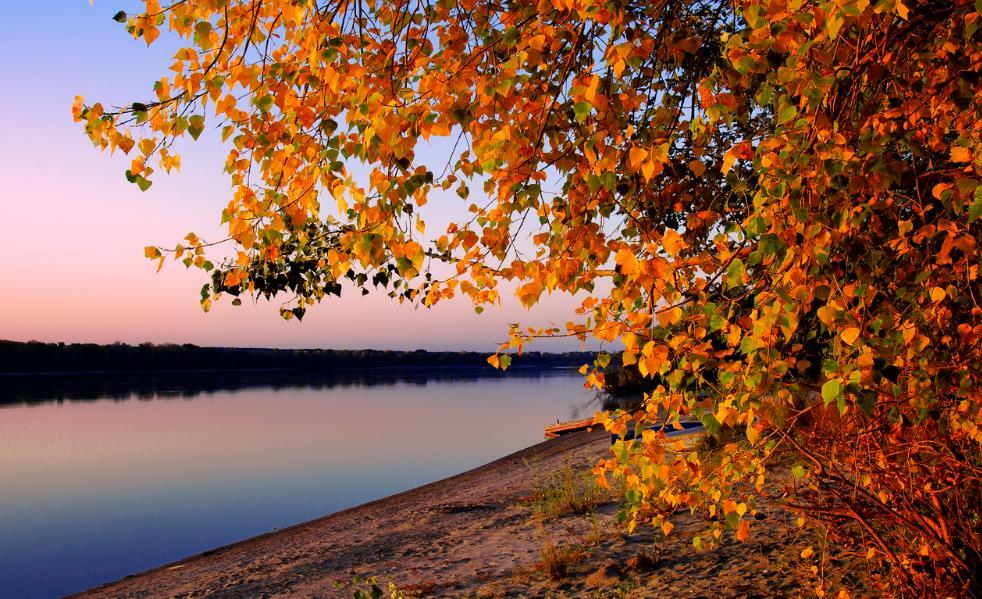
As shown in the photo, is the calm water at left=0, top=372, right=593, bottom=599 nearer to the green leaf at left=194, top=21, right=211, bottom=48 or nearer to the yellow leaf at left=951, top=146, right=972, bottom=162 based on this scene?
the green leaf at left=194, top=21, right=211, bottom=48

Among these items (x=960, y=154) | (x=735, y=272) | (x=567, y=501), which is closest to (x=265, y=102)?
(x=735, y=272)

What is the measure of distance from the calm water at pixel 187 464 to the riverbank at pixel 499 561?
14.6 ft

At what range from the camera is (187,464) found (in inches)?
938

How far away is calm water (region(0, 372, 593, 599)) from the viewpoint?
14875mm

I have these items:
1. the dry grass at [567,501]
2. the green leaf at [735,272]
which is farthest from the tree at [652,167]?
the dry grass at [567,501]

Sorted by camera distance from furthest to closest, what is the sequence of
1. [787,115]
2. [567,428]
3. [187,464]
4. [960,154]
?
[187,464] < [567,428] < [960,154] < [787,115]

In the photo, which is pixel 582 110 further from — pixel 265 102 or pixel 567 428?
pixel 567 428

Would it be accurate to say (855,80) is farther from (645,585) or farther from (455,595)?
(455,595)

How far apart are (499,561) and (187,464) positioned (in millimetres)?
20212

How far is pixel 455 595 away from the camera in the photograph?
588cm

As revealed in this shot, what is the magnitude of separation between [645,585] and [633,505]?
103 inches

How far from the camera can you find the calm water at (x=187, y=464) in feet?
48.8

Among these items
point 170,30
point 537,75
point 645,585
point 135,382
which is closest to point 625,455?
point 537,75

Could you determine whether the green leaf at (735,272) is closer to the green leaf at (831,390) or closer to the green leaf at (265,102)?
the green leaf at (831,390)
